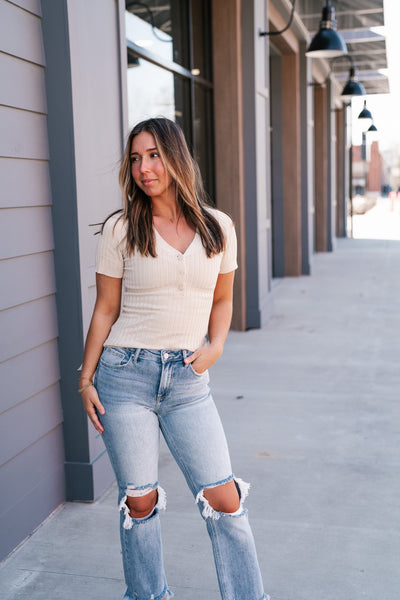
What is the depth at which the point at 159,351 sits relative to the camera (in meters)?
A: 2.07

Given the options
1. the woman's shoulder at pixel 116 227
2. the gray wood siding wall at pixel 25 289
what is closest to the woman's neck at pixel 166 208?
the woman's shoulder at pixel 116 227

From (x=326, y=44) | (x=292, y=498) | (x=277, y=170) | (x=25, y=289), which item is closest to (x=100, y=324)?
(x=25, y=289)

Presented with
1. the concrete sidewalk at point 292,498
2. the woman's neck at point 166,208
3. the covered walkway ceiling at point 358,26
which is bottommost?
the concrete sidewalk at point 292,498

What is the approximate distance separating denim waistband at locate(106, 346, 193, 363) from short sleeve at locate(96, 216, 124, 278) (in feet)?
0.83

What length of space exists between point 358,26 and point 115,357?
37.3ft

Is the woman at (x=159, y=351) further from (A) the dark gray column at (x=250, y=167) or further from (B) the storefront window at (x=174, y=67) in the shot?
(A) the dark gray column at (x=250, y=167)

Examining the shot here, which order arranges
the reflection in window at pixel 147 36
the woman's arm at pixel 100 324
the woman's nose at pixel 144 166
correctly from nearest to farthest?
the woman's nose at pixel 144 166 < the woman's arm at pixel 100 324 < the reflection in window at pixel 147 36

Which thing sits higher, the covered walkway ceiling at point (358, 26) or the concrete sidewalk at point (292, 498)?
the covered walkway ceiling at point (358, 26)

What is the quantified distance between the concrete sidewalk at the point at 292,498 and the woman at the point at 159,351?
69 cm

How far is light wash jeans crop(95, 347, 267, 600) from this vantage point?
2047 mm

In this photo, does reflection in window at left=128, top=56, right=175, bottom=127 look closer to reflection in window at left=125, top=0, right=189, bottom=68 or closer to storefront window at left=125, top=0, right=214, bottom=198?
storefront window at left=125, top=0, right=214, bottom=198

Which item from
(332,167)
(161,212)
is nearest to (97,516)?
(161,212)

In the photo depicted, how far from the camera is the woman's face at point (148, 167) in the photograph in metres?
2.05

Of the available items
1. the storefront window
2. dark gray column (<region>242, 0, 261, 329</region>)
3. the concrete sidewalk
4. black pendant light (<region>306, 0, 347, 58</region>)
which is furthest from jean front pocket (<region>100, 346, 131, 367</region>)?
black pendant light (<region>306, 0, 347, 58</region>)
